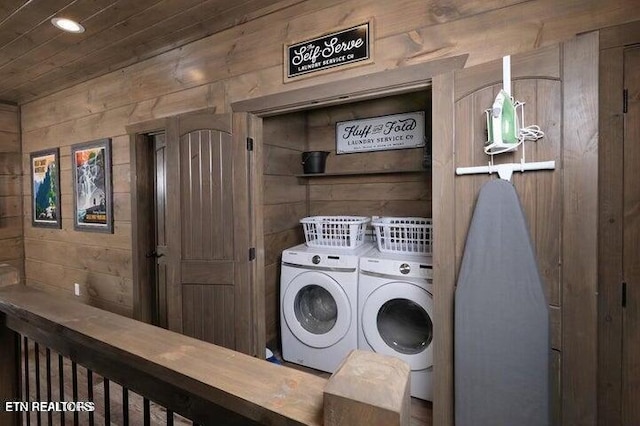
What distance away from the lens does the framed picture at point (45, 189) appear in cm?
349

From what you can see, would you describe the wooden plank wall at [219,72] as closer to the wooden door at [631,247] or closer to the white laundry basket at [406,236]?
the wooden door at [631,247]

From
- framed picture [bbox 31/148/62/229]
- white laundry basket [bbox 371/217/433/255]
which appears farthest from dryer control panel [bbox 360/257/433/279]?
framed picture [bbox 31/148/62/229]

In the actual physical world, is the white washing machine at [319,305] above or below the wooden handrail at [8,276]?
below

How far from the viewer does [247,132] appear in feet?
6.94

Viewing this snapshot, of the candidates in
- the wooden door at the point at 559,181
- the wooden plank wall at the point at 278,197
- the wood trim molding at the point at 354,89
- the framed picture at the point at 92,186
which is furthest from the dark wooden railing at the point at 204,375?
the framed picture at the point at 92,186

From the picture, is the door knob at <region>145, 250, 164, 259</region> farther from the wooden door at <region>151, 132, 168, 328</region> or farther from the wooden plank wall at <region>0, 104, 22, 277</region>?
the wooden plank wall at <region>0, 104, 22, 277</region>

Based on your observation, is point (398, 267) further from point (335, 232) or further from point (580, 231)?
point (580, 231)

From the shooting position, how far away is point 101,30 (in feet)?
7.24

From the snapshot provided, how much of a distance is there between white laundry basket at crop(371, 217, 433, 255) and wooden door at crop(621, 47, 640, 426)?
991 millimetres

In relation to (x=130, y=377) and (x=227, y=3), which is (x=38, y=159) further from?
(x=130, y=377)

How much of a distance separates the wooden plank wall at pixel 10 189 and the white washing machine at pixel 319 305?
11.7 ft

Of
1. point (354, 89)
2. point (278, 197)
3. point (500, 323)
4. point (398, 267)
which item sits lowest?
point (500, 323)

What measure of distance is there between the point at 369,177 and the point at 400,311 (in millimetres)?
1239

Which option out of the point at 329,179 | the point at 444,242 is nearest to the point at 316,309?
the point at 329,179
